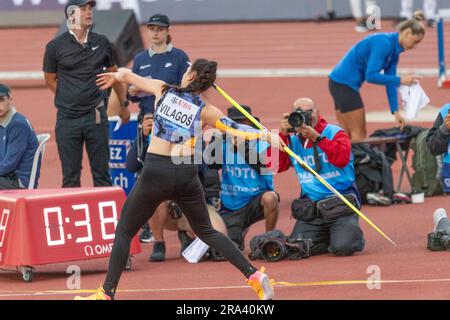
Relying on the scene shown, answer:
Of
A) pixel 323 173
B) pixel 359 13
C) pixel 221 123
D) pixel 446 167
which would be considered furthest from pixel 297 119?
pixel 359 13

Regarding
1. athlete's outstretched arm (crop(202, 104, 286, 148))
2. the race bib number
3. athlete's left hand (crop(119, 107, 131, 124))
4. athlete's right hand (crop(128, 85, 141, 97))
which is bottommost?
athlete's left hand (crop(119, 107, 131, 124))

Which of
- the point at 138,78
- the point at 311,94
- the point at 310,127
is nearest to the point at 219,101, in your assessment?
the point at 311,94

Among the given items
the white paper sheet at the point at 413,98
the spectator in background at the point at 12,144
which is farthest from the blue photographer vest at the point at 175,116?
the white paper sheet at the point at 413,98

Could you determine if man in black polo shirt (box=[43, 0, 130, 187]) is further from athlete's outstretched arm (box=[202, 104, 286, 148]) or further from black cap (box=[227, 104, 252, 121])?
athlete's outstretched arm (box=[202, 104, 286, 148])

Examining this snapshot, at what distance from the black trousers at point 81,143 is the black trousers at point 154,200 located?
3.26 metres

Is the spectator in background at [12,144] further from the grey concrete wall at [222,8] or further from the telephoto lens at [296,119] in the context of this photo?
the grey concrete wall at [222,8]

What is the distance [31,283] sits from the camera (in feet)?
34.6

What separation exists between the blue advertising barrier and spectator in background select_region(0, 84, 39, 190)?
1.98 m

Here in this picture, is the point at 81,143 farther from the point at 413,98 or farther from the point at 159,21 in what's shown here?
the point at 413,98

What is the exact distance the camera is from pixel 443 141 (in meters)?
10.9

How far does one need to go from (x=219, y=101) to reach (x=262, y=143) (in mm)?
9861

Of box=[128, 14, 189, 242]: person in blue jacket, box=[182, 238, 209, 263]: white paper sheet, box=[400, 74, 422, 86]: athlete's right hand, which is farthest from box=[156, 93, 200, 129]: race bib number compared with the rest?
box=[400, 74, 422, 86]: athlete's right hand

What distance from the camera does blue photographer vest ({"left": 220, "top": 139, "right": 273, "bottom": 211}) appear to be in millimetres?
11617
